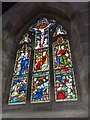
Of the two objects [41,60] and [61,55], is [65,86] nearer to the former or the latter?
[61,55]

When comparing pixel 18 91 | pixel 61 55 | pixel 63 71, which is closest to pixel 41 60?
pixel 61 55

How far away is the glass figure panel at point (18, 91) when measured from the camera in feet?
12.3

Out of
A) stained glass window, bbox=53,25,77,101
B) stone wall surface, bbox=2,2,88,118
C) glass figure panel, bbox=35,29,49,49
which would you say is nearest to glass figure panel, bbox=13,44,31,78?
stone wall surface, bbox=2,2,88,118

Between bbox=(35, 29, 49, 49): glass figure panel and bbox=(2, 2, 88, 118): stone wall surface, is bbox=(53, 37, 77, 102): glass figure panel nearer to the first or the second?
bbox=(2, 2, 88, 118): stone wall surface

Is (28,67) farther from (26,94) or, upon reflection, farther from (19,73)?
(26,94)

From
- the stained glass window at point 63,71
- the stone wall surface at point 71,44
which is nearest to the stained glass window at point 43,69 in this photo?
the stained glass window at point 63,71

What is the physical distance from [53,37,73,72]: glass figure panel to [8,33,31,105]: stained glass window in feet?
2.05

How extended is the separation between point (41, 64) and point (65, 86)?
0.78 m

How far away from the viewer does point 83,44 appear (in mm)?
3543

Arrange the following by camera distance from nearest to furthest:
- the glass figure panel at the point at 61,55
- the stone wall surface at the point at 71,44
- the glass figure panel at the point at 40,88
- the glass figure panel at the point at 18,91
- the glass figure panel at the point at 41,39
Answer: the stone wall surface at the point at 71,44 → the glass figure panel at the point at 40,88 → the glass figure panel at the point at 18,91 → the glass figure panel at the point at 61,55 → the glass figure panel at the point at 41,39

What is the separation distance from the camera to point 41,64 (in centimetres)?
412

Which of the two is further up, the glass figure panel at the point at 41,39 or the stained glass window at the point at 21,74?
the glass figure panel at the point at 41,39

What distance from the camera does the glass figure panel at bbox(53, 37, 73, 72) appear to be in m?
3.89

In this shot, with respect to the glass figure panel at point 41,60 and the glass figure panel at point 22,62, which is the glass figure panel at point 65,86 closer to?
the glass figure panel at point 41,60
